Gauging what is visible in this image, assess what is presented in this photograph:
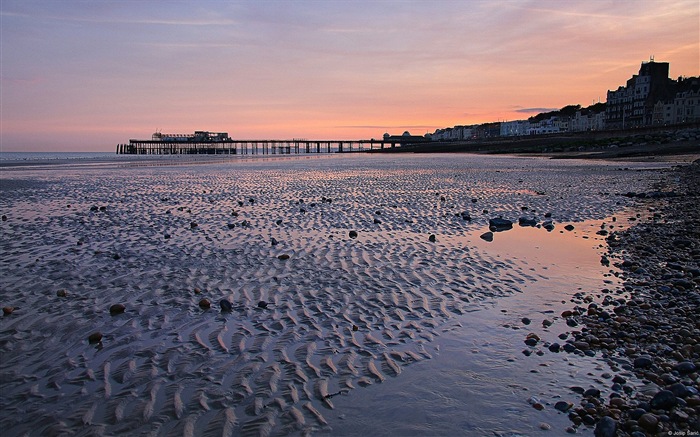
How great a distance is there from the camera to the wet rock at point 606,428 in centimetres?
364

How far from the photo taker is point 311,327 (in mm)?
6043

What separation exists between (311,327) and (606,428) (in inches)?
135

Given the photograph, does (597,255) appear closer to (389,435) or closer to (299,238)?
(299,238)

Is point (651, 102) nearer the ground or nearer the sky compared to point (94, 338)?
nearer the sky

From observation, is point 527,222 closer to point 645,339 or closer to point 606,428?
point 645,339

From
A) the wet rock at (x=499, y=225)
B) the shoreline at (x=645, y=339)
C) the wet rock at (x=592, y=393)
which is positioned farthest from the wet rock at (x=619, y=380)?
the wet rock at (x=499, y=225)

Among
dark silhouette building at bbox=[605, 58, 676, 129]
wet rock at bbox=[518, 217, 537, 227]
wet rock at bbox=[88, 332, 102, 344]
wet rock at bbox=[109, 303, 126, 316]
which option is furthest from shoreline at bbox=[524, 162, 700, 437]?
dark silhouette building at bbox=[605, 58, 676, 129]

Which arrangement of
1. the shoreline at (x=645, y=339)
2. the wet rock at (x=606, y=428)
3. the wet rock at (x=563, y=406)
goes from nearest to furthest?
the wet rock at (x=606, y=428) < the shoreline at (x=645, y=339) < the wet rock at (x=563, y=406)

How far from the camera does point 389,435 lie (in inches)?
150

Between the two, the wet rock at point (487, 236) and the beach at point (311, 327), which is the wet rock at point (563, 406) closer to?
the beach at point (311, 327)

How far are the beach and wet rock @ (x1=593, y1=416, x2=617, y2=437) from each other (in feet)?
0.24

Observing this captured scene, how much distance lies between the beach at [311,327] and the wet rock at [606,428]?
0.24ft

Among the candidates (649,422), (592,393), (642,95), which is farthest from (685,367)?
Answer: (642,95)

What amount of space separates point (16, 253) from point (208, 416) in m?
8.31
